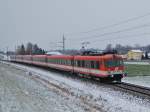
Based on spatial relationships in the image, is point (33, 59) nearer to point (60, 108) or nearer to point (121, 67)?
point (121, 67)

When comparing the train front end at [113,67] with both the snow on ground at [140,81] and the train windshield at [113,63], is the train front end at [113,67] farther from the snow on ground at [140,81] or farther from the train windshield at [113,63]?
the snow on ground at [140,81]

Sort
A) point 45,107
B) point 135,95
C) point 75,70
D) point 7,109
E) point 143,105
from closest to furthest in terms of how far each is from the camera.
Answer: point 7,109, point 45,107, point 143,105, point 135,95, point 75,70

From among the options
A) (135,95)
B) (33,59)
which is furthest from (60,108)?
(33,59)

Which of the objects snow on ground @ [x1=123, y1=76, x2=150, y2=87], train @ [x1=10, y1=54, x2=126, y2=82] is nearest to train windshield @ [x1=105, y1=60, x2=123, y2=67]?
train @ [x1=10, y1=54, x2=126, y2=82]

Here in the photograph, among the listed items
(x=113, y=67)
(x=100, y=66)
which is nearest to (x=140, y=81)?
(x=113, y=67)

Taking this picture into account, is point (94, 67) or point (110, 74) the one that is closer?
point (110, 74)

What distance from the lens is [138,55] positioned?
131125mm

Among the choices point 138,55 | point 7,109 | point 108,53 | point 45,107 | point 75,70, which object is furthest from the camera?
point 138,55

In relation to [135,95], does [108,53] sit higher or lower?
higher

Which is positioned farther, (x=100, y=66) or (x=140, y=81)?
(x=140, y=81)

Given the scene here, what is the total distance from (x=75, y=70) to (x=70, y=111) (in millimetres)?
23925

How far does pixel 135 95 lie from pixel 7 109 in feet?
30.6

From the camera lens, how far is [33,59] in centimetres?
7631

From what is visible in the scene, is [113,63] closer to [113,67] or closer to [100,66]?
[113,67]
